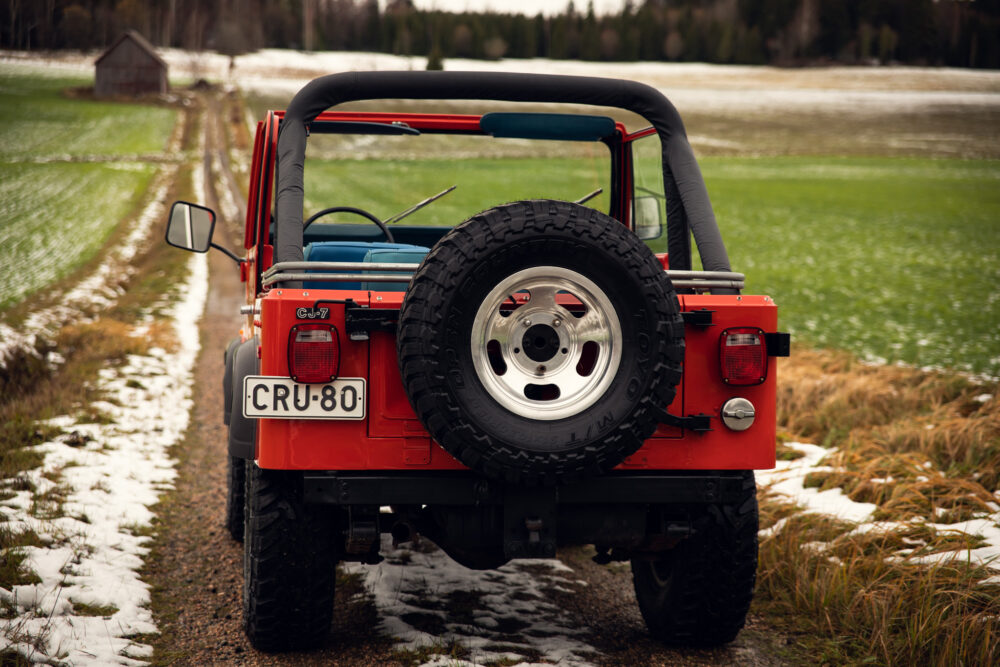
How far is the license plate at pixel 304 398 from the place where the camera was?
283 centimetres

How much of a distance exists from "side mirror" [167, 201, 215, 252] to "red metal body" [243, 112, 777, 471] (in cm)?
135

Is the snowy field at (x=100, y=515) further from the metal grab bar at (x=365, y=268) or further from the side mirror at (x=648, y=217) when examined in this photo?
the side mirror at (x=648, y=217)

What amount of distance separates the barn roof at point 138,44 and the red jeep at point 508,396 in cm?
4910

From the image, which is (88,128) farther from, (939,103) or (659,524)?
(659,524)

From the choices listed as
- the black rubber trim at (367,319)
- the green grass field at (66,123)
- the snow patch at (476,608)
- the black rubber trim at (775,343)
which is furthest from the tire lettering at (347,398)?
the green grass field at (66,123)

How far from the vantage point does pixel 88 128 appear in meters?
48.7

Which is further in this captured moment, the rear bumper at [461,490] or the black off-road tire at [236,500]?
the black off-road tire at [236,500]

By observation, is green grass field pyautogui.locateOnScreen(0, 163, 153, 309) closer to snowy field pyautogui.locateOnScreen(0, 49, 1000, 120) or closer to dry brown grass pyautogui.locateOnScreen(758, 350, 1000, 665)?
dry brown grass pyautogui.locateOnScreen(758, 350, 1000, 665)

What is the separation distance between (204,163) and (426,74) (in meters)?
38.4

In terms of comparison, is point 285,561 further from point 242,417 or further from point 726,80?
point 726,80

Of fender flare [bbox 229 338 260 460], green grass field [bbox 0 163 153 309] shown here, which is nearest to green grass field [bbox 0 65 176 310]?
green grass field [bbox 0 163 153 309]

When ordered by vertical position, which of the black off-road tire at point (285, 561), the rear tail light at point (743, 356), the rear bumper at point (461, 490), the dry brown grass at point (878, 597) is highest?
the rear tail light at point (743, 356)

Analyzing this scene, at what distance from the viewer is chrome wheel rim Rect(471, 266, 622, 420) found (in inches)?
108

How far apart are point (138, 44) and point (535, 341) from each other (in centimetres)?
5836
